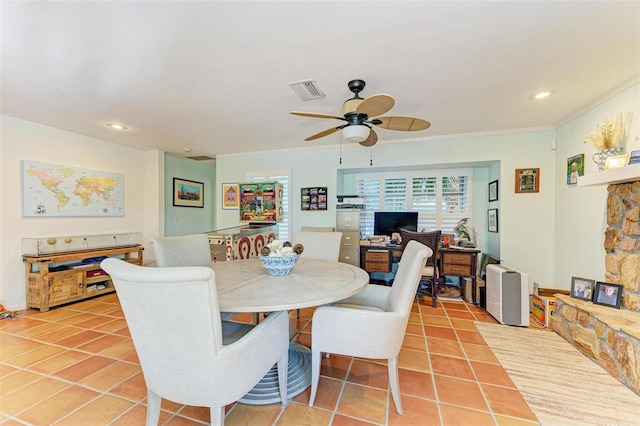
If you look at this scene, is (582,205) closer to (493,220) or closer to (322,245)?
(493,220)

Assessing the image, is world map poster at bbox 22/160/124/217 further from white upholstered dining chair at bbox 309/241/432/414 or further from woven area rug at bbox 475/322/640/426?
woven area rug at bbox 475/322/640/426

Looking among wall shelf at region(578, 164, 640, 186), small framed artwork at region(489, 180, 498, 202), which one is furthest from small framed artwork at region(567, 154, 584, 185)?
small framed artwork at region(489, 180, 498, 202)

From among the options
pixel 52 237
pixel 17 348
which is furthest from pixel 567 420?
pixel 52 237

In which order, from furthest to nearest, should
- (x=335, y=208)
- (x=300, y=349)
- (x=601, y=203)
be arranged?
(x=335, y=208)
(x=601, y=203)
(x=300, y=349)

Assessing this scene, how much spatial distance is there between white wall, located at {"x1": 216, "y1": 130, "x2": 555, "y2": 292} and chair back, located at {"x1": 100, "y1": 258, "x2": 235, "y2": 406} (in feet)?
11.4

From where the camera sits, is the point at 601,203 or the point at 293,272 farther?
the point at 601,203

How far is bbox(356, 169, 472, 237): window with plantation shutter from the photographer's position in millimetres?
4309

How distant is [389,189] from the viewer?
4.62 meters

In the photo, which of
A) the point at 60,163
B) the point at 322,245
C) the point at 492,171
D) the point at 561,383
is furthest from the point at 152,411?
the point at 492,171

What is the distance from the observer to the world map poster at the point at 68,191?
132 inches

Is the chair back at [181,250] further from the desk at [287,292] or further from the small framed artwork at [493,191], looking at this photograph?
the small framed artwork at [493,191]

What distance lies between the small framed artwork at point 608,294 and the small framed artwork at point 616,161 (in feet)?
3.34

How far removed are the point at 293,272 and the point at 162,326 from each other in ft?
3.60

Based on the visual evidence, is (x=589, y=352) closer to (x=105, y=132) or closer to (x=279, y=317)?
(x=279, y=317)
